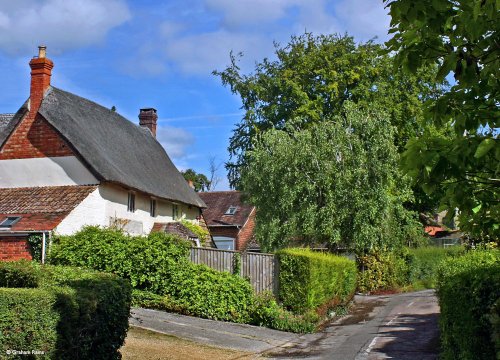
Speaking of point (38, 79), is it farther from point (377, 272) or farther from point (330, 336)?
point (377, 272)

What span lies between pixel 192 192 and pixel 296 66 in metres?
10.6

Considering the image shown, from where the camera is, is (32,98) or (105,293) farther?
(32,98)

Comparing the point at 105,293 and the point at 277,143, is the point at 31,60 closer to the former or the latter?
the point at 277,143

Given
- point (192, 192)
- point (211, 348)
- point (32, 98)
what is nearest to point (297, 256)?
point (211, 348)

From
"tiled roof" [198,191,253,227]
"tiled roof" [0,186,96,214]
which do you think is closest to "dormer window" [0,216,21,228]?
"tiled roof" [0,186,96,214]

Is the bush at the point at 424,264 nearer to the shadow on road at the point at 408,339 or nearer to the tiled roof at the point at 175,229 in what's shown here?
the tiled roof at the point at 175,229

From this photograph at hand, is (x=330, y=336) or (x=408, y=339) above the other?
(x=408, y=339)

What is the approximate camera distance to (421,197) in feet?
130

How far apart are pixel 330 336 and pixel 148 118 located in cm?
2354

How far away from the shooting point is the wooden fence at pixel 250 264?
21.1 m

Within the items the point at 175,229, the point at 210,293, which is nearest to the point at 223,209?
the point at 175,229

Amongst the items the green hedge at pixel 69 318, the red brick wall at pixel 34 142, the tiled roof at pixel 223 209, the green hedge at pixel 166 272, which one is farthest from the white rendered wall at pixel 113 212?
the tiled roof at pixel 223 209

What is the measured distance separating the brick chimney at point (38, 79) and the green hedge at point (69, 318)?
1747 cm

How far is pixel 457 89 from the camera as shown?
5082mm
